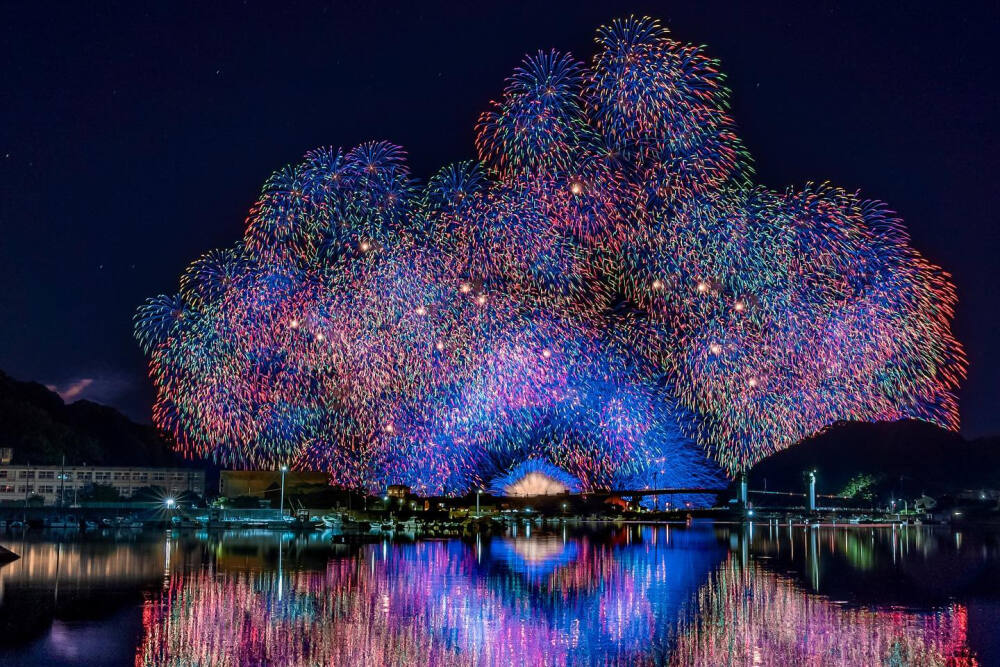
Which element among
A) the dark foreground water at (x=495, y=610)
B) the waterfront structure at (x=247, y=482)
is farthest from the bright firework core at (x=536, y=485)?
the dark foreground water at (x=495, y=610)

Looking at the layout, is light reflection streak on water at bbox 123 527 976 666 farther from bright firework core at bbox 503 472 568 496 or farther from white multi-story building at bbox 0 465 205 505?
white multi-story building at bbox 0 465 205 505

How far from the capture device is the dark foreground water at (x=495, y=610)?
89.8ft

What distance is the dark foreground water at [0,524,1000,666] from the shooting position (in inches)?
1077

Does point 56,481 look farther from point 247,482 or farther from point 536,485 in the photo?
point 536,485

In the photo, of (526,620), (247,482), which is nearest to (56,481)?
(247,482)

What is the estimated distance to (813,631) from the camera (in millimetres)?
31516

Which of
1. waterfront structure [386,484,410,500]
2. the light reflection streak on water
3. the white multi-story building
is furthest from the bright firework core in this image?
the light reflection streak on water

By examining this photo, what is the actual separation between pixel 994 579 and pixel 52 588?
1771 inches

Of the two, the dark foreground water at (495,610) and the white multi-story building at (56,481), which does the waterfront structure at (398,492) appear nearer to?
the white multi-story building at (56,481)

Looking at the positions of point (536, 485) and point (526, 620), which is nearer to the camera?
point (526, 620)

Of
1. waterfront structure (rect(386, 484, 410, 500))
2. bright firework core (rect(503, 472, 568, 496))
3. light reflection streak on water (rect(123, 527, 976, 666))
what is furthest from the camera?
bright firework core (rect(503, 472, 568, 496))

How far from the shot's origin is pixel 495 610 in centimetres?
3578

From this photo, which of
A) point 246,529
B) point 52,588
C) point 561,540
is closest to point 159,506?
point 246,529

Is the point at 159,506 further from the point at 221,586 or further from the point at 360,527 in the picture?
the point at 221,586
